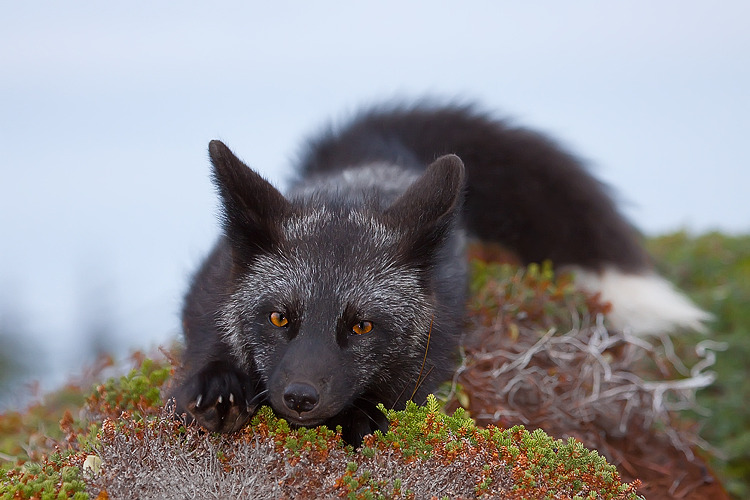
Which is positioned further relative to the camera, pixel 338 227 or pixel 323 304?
pixel 338 227

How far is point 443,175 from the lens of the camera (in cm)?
405

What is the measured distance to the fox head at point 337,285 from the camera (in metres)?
3.78

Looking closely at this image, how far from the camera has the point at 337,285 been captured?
12.7ft

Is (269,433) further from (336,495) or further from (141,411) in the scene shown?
(141,411)

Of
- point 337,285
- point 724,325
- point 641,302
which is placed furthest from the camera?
point 724,325

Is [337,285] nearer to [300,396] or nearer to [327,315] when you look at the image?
[327,315]

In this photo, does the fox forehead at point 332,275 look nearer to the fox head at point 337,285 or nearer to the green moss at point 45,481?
the fox head at point 337,285

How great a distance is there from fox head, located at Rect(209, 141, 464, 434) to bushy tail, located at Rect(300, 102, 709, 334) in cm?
326

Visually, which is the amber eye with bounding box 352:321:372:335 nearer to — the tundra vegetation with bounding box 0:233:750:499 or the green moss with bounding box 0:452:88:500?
the tundra vegetation with bounding box 0:233:750:499

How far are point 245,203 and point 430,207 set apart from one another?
3.31ft

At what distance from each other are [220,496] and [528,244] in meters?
5.12

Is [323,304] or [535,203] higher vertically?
[535,203]

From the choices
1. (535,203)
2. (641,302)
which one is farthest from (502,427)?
(535,203)

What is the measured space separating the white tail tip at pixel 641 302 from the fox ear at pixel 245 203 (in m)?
4.11
